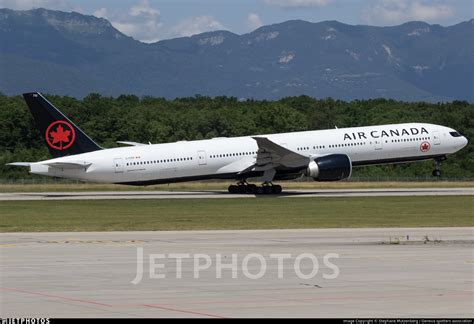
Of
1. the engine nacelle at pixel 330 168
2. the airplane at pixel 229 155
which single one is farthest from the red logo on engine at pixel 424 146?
the engine nacelle at pixel 330 168

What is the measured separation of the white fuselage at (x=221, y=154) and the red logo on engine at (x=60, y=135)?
3.05 feet

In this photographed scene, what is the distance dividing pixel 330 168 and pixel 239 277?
42562mm

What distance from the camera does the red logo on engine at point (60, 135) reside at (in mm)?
70250

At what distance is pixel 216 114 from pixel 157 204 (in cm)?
7355

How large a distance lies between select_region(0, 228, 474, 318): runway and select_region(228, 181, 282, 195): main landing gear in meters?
31.8

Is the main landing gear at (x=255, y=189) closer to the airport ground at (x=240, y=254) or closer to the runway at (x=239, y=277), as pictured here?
the airport ground at (x=240, y=254)

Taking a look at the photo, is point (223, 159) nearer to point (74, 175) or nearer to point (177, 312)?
point (74, 175)

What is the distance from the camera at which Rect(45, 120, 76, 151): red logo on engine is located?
7025 cm

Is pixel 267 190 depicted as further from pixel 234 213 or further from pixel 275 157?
pixel 234 213

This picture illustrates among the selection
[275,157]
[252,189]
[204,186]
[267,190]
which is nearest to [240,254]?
[275,157]

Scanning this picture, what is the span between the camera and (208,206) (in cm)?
6069

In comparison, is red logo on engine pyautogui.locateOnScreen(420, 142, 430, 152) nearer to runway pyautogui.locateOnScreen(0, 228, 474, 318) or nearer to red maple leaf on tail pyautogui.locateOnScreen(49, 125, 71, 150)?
red maple leaf on tail pyautogui.locateOnScreen(49, 125, 71, 150)

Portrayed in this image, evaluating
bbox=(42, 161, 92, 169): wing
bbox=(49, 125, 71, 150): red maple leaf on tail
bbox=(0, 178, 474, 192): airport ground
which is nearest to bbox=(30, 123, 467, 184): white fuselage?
bbox=(42, 161, 92, 169): wing

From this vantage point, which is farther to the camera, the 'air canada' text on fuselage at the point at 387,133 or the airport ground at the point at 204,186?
the airport ground at the point at 204,186
